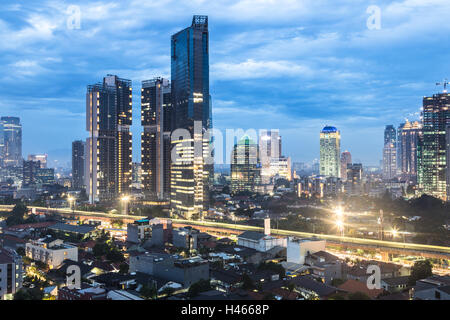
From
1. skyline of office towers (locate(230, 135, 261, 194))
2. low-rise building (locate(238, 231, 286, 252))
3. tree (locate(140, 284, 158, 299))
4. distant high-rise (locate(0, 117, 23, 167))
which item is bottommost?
low-rise building (locate(238, 231, 286, 252))

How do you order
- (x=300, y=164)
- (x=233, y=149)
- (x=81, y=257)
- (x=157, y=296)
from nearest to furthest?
(x=157, y=296), (x=81, y=257), (x=233, y=149), (x=300, y=164)

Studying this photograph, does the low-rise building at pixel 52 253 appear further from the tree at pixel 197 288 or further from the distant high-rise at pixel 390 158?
the distant high-rise at pixel 390 158

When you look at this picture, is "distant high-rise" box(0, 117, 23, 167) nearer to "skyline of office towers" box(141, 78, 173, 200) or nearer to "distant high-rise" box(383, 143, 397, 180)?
"skyline of office towers" box(141, 78, 173, 200)

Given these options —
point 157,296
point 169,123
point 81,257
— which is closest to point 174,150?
point 169,123

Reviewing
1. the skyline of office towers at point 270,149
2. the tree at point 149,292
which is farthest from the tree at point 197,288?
the skyline of office towers at point 270,149

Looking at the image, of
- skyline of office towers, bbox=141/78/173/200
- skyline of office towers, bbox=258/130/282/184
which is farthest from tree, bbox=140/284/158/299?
skyline of office towers, bbox=258/130/282/184

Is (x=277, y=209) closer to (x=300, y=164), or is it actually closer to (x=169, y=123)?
(x=169, y=123)
